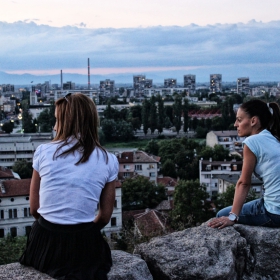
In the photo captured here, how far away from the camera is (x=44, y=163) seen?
2.74 metres

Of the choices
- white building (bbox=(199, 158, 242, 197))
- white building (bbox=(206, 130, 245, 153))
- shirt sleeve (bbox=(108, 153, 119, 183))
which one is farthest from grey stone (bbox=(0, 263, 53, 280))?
white building (bbox=(206, 130, 245, 153))

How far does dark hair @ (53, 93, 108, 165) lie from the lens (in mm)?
2758

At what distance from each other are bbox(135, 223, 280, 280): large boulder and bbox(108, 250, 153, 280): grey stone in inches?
6.7

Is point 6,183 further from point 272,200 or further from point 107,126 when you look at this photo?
point 107,126

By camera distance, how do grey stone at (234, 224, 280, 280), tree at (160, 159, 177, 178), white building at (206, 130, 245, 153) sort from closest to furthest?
grey stone at (234, 224, 280, 280), tree at (160, 159, 177, 178), white building at (206, 130, 245, 153)

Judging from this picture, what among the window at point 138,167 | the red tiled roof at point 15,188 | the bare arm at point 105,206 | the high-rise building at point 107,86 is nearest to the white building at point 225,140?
the window at point 138,167

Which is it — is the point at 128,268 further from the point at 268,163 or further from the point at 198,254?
the point at 268,163

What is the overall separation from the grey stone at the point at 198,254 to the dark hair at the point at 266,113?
770 millimetres

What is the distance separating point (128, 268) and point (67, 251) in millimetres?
400

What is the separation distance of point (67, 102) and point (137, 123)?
61.5 m

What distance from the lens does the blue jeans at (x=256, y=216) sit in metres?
3.47

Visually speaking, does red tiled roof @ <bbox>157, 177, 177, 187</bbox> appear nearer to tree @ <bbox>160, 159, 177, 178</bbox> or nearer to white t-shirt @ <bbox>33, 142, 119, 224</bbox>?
tree @ <bbox>160, 159, 177, 178</bbox>

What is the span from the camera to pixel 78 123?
9.07 ft

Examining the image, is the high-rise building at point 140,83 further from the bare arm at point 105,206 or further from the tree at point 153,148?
the bare arm at point 105,206
